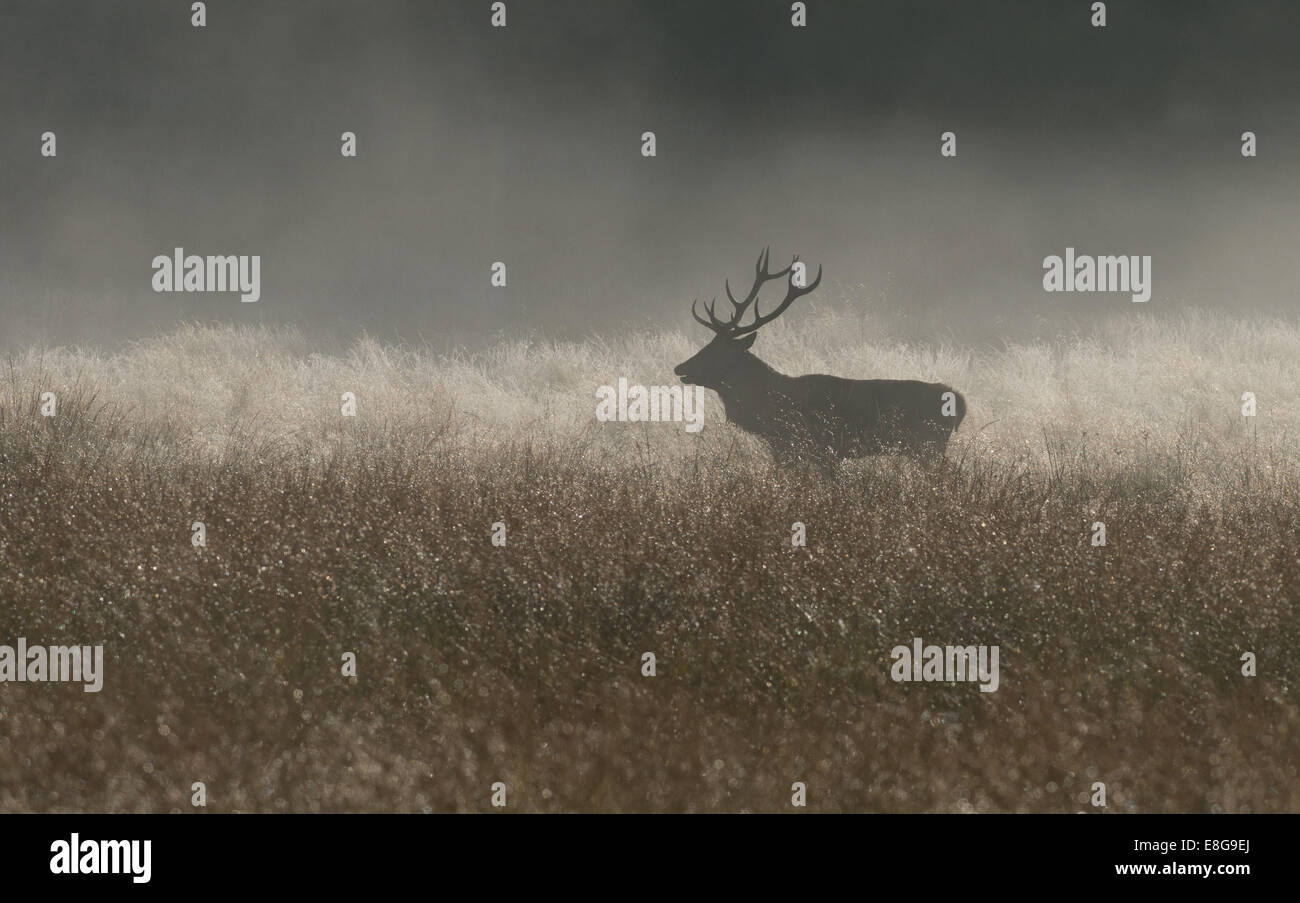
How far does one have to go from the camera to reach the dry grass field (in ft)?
11.0

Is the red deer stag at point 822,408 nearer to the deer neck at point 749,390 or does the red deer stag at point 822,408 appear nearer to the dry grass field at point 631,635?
the deer neck at point 749,390

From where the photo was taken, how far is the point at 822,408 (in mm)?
9141

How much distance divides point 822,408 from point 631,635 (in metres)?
5.15

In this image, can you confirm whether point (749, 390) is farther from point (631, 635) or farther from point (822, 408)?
point (631, 635)

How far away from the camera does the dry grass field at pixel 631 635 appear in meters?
3.36

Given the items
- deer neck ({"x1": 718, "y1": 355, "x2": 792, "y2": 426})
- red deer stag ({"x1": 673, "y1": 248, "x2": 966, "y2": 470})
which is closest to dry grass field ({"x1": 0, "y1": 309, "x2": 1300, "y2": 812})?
red deer stag ({"x1": 673, "y1": 248, "x2": 966, "y2": 470})

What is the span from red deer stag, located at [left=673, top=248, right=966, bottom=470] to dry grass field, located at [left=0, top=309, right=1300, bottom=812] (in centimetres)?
74

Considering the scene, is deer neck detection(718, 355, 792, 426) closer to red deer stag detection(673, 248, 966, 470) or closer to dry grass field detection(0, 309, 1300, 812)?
red deer stag detection(673, 248, 966, 470)

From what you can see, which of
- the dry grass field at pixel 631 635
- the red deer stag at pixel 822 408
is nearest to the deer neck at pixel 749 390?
the red deer stag at pixel 822 408

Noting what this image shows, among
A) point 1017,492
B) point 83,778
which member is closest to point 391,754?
point 83,778

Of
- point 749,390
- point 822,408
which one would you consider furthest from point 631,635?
point 749,390

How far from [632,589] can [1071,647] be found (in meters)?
1.73

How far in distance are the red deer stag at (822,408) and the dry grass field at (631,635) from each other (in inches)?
29.1

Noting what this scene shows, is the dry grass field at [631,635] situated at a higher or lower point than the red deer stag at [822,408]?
lower
